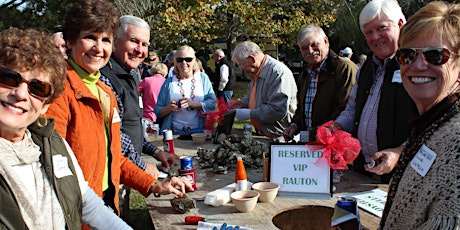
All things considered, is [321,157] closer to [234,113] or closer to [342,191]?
[342,191]

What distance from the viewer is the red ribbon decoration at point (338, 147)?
2.09 meters

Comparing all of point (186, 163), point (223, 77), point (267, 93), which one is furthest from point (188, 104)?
point (223, 77)

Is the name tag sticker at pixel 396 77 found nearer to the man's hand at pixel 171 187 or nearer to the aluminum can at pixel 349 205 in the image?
the aluminum can at pixel 349 205

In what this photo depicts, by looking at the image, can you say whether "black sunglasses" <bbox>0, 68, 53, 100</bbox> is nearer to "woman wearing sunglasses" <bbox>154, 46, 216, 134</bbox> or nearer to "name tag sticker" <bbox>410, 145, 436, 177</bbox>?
"name tag sticker" <bbox>410, 145, 436, 177</bbox>

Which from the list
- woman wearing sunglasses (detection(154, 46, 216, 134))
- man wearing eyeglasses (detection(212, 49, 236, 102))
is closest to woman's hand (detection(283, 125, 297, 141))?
woman wearing sunglasses (detection(154, 46, 216, 134))

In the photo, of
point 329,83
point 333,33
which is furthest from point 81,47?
point 333,33

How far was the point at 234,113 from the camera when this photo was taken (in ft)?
12.0

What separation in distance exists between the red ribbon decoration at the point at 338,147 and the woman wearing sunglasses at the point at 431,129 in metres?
0.73

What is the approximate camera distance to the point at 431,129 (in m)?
1.21

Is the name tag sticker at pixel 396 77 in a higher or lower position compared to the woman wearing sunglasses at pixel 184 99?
higher

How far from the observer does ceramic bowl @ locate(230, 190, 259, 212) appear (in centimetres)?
194

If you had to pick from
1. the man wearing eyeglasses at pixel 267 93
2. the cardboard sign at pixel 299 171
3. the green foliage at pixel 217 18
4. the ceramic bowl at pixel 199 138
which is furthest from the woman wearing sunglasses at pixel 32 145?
the green foliage at pixel 217 18

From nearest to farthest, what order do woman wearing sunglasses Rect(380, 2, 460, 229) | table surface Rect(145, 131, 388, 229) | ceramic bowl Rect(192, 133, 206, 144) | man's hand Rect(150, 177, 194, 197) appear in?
woman wearing sunglasses Rect(380, 2, 460, 229)
table surface Rect(145, 131, 388, 229)
man's hand Rect(150, 177, 194, 197)
ceramic bowl Rect(192, 133, 206, 144)

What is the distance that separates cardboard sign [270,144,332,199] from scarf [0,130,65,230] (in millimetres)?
1238
